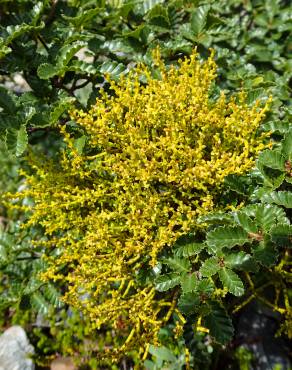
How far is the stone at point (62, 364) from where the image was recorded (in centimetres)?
381

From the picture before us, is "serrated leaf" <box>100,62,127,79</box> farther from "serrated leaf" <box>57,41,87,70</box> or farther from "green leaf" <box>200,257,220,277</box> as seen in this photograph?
"green leaf" <box>200,257,220,277</box>

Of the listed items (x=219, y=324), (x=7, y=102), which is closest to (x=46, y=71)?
(x=7, y=102)

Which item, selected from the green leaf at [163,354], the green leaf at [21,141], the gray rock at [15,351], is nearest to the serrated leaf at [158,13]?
the green leaf at [21,141]

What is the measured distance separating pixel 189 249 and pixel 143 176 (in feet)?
1.56

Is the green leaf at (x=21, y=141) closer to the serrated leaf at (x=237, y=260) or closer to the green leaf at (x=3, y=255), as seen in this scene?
the green leaf at (x=3, y=255)

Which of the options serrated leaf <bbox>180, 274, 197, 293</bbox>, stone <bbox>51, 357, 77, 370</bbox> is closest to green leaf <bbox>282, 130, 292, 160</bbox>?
serrated leaf <bbox>180, 274, 197, 293</bbox>

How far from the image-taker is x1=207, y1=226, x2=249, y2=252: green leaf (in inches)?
90.8

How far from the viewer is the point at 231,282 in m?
2.28

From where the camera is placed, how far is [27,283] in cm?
333

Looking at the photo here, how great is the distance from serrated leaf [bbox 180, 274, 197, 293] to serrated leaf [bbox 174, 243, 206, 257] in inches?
4.7

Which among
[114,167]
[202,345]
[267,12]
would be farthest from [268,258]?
[267,12]

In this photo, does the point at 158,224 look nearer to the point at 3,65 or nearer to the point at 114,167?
the point at 114,167

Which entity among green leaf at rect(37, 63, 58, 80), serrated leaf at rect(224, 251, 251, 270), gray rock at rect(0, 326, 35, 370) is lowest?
gray rock at rect(0, 326, 35, 370)

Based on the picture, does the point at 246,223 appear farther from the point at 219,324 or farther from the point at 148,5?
the point at 148,5
